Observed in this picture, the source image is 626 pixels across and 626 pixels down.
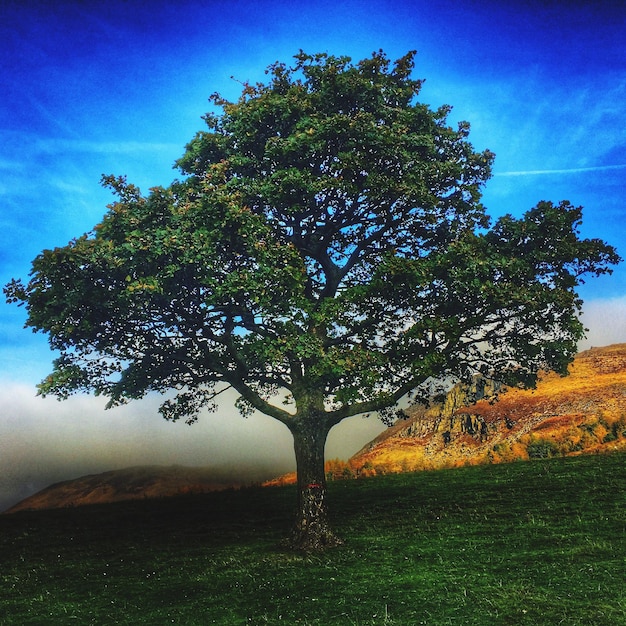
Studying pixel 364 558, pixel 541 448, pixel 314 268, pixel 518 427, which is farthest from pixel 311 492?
pixel 518 427

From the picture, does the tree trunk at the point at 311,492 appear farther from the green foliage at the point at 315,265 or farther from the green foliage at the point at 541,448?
the green foliage at the point at 541,448

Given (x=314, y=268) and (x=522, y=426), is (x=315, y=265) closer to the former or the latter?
(x=314, y=268)

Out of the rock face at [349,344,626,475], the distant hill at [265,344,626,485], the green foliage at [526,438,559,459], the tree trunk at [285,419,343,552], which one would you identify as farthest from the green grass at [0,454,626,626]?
the rock face at [349,344,626,475]

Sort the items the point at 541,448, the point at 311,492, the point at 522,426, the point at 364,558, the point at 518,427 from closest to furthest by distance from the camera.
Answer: the point at 364,558 < the point at 311,492 < the point at 541,448 < the point at 522,426 < the point at 518,427

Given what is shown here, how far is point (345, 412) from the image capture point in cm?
Result: 2241

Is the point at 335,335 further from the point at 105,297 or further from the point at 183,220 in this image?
the point at 105,297

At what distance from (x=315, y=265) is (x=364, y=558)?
1166 centimetres

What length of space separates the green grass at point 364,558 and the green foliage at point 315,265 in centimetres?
524

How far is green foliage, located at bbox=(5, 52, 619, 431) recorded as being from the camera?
773 inches

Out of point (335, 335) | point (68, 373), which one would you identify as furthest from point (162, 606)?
point (335, 335)

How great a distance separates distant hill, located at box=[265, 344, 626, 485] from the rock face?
0.15 feet

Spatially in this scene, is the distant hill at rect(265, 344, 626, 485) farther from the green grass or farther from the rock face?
the green grass

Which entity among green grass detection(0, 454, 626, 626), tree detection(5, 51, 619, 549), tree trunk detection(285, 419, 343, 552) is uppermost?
tree detection(5, 51, 619, 549)

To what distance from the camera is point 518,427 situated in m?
40.8
